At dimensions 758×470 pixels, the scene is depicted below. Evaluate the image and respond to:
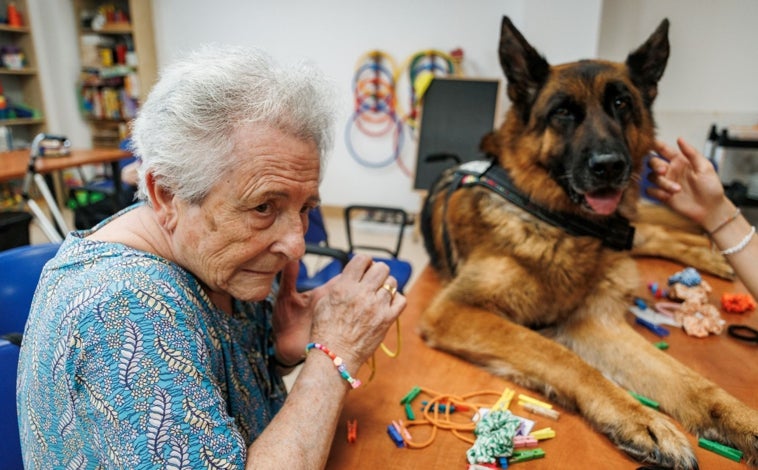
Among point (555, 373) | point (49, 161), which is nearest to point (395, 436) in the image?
point (555, 373)

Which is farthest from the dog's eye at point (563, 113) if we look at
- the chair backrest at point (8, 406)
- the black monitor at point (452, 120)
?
the black monitor at point (452, 120)

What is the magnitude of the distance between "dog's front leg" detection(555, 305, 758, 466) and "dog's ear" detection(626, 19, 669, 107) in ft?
2.48

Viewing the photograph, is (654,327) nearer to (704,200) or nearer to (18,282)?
(704,200)

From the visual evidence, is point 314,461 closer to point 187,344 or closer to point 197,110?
point 187,344

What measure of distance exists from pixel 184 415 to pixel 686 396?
1.10 metres

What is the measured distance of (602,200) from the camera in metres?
1.43

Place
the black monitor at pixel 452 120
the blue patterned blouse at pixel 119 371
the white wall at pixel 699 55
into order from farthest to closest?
the black monitor at pixel 452 120
the white wall at pixel 699 55
the blue patterned blouse at pixel 119 371

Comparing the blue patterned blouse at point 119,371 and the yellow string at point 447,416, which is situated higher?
the blue patterned blouse at point 119,371

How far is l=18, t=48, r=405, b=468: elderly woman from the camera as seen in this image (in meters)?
0.64

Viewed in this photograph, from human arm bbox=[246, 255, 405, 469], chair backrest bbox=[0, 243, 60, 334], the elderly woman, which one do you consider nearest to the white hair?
the elderly woman

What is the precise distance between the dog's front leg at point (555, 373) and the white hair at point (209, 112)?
0.78 meters

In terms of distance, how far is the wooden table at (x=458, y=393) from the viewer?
0.90 meters

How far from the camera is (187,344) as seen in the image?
696mm

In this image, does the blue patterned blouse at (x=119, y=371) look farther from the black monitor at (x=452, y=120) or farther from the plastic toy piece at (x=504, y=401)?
the black monitor at (x=452, y=120)
